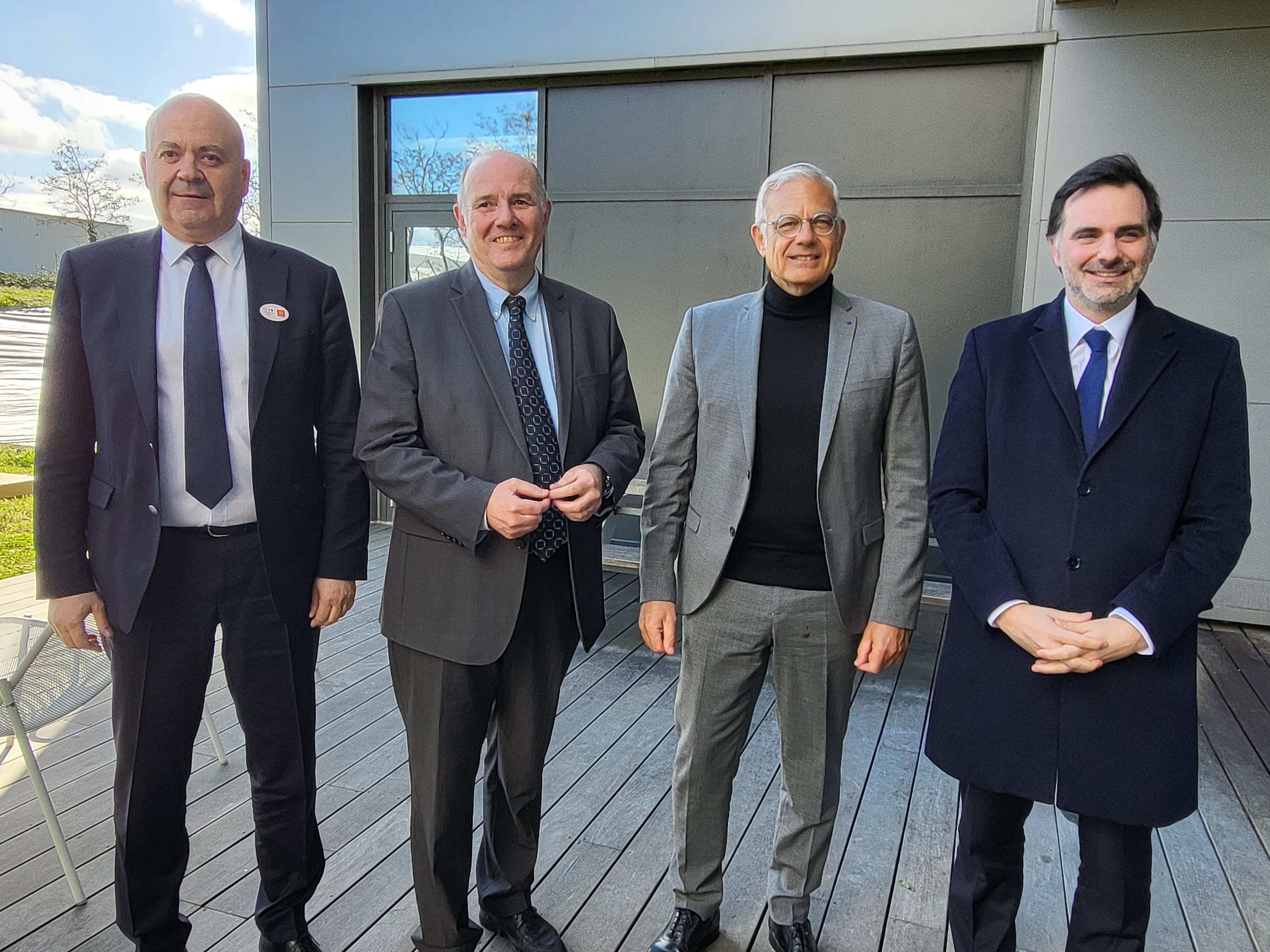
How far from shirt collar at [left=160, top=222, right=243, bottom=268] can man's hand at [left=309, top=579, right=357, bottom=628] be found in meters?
0.72

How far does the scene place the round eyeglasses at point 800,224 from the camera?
5.85 ft

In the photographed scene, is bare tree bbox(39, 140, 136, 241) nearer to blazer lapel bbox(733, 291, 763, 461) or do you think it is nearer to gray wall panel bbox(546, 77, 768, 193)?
gray wall panel bbox(546, 77, 768, 193)

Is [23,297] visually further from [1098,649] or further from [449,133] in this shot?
[1098,649]

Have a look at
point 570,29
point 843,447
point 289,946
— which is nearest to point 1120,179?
point 843,447

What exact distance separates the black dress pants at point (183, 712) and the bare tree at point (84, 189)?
16109 mm

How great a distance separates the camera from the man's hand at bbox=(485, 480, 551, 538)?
1632 millimetres

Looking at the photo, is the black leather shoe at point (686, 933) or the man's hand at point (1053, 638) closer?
the man's hand at point (1053, 638)

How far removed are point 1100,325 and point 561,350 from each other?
1085 millimetres

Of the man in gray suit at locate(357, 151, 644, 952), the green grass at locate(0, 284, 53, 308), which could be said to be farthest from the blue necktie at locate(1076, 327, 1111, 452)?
the green grass at locate(0, 284, 53, 308)

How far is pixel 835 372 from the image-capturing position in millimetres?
1827

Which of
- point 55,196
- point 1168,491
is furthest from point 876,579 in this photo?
point 55,196

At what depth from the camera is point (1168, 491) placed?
4.96ft

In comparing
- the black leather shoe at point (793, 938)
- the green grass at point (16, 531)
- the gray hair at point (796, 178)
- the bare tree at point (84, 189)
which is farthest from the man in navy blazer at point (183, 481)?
the bare tree at point (84, 189)

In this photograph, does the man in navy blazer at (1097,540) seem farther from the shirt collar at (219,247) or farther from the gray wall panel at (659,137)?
the gray wall panel at (659,137)
